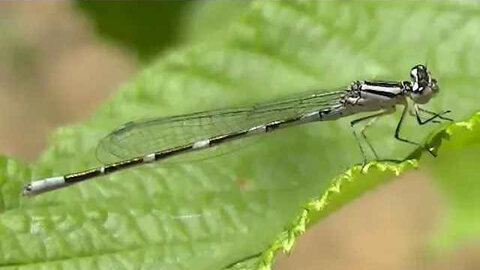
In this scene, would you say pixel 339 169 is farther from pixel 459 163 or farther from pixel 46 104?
pixel 46 104

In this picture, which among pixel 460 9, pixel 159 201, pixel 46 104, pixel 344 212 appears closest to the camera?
pixel 159 201

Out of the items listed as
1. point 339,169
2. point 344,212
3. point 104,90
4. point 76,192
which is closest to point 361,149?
point 339,169

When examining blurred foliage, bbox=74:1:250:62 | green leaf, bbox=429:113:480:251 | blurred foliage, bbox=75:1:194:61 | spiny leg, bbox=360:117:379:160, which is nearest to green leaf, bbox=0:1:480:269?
spiny leg, bbox=360:117:379:160

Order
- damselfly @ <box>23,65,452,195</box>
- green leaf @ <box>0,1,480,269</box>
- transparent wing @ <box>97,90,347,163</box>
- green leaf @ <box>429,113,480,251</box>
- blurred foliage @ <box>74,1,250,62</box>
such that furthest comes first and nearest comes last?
blurred foliage @ <box>74,1,250,62</box> → transparent wing @ <box>97,90,347,163</box> → damselfly @ <box>23,65,452,195</box> → green leaf @ <box>0,1,480,269</box> → green leaf @ <box>429,113,480,251</box>

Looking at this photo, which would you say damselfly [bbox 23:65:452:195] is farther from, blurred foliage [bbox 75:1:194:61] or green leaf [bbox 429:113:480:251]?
blurred foliage [bbox 75:1:194:61]

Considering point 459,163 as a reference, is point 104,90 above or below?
above

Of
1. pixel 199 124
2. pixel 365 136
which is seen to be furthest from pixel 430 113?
pixel 199 124

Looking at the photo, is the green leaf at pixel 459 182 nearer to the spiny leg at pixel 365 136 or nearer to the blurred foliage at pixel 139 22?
the spiny leg at pixel 365 136

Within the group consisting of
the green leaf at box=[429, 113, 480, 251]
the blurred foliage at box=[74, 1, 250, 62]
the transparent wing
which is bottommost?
the green leaf at box=[429, 113, 480, 251]
